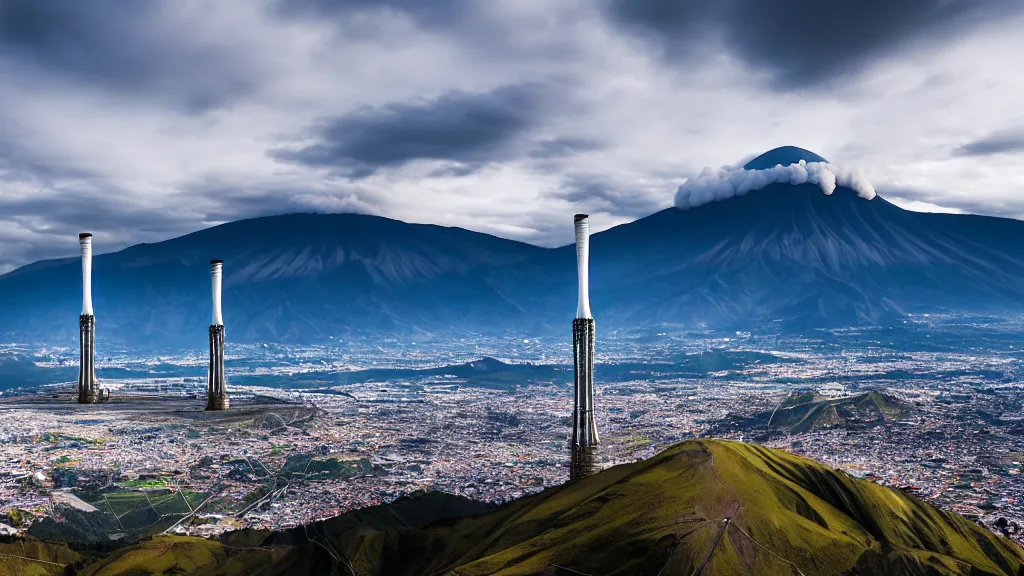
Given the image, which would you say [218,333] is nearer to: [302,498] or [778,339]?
[302,498]

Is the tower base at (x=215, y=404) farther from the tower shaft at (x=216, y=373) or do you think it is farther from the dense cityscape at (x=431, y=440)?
the dense cityscape at (x=431, y=440)

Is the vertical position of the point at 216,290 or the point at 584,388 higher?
the point at 216,290

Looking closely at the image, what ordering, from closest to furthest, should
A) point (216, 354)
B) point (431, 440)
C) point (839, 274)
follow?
point (216, 354), point (431, 440), point (839, 274)

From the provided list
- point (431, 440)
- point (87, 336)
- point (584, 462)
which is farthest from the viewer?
point (431, 440)

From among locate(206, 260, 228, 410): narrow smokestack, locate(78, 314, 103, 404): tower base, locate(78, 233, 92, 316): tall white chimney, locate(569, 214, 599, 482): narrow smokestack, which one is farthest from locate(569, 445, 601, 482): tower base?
locate(78, 233, 92, 316): tall white chimney

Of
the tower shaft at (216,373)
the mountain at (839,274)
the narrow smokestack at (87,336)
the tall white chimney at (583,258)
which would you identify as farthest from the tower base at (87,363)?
the mountain at (839,274)

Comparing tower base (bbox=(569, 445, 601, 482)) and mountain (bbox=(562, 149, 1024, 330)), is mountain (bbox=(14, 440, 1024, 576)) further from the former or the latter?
mountain (bbox=(562, 149, 1024, 330))

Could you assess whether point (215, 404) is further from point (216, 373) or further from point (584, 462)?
point (584, 462)

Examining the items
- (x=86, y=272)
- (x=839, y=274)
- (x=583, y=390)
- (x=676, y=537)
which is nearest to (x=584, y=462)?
(x=583, y=390)
